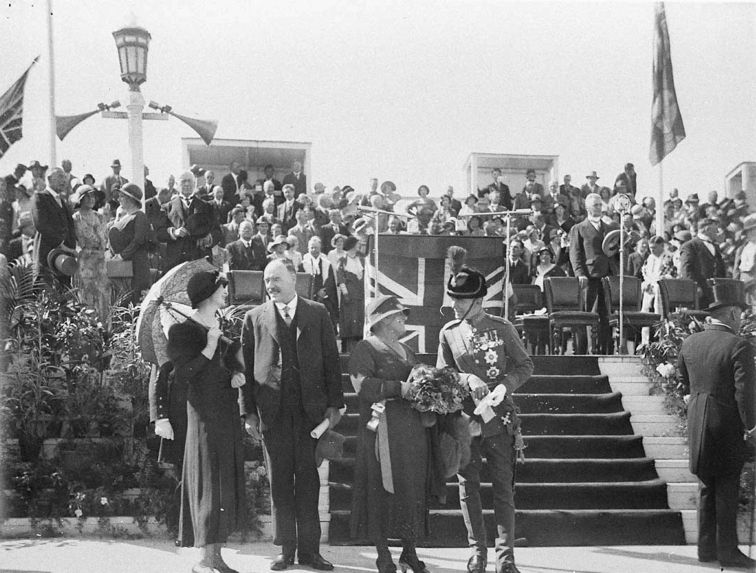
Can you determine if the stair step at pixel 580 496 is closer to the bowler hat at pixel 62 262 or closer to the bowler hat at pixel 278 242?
the bowler hat at pixel 62 262

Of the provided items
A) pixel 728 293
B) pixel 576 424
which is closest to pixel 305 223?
pixel 576 424

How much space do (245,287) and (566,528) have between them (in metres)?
4.80

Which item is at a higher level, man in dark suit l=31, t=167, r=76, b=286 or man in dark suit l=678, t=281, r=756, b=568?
man in dark suit l=31, t=167, r=76, b=286

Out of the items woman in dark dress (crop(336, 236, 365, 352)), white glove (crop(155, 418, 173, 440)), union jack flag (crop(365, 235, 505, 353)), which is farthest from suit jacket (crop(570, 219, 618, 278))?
white glove (crop(155, 418, 173, 440))

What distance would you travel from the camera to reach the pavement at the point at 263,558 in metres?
7.39

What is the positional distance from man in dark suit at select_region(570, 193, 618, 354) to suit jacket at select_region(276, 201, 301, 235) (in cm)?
439

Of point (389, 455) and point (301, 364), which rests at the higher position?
point (301, 364)

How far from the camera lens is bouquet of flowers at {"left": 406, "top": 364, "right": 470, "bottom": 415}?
709 cm

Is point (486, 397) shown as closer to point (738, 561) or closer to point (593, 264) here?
point (738, 561)

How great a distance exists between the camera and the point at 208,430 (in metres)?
7.03

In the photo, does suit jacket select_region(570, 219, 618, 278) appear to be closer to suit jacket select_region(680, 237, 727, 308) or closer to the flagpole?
suit jacket select_region(680, 237, 727, 308)

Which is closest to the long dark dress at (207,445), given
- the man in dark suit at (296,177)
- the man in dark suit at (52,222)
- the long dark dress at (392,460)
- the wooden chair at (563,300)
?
the long dark dress at (392,460)

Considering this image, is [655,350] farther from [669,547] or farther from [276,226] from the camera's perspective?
[276,226]

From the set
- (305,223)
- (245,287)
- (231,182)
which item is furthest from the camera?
(231,182)
